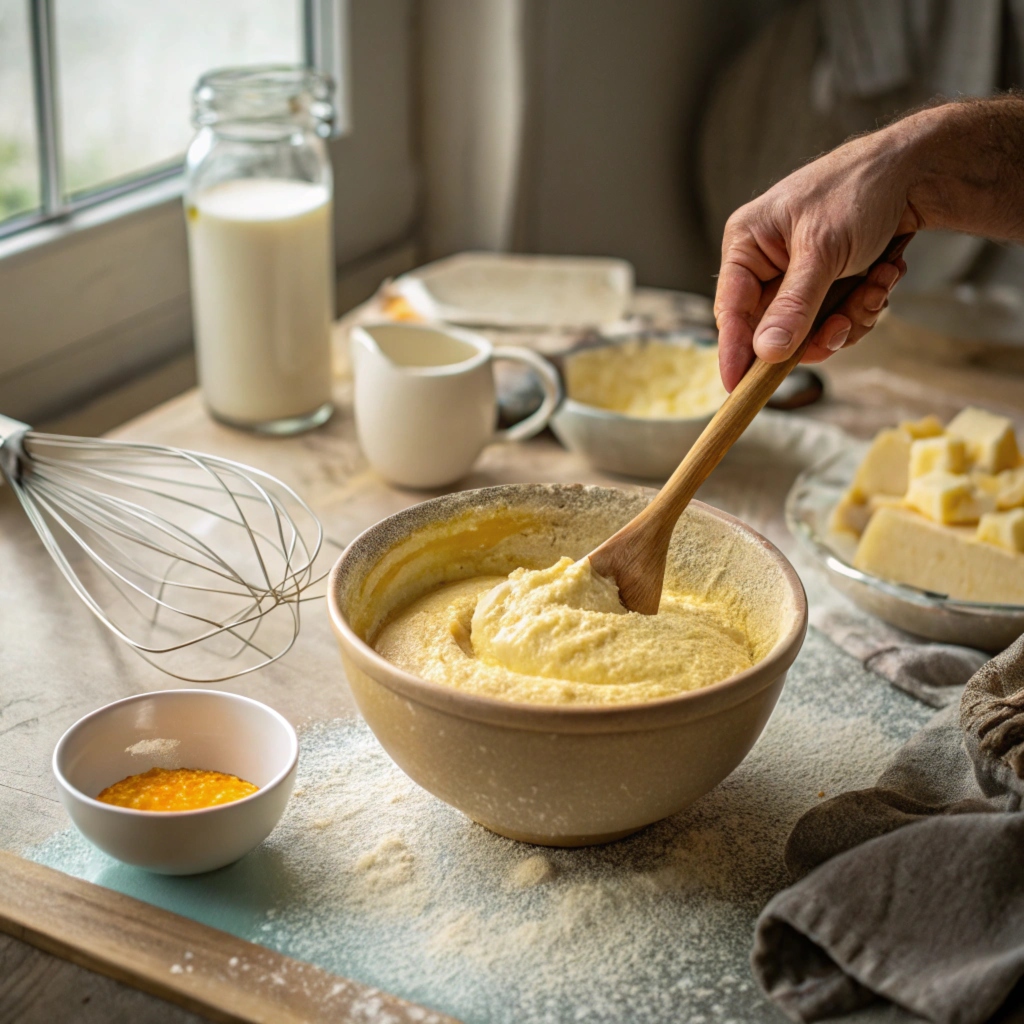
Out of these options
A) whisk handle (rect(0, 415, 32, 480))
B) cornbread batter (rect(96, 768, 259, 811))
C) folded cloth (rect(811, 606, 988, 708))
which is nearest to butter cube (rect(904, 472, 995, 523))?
folded cloth (rect(811, 606, 988, 708))

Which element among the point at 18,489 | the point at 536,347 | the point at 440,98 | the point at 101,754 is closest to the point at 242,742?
the point at 101,754

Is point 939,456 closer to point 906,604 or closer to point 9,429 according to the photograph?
point 906,604

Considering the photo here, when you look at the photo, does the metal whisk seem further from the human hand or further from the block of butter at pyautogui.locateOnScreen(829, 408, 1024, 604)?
the block of butter at pyautogui.locateOnScreen(829, 408, 1024, 604)

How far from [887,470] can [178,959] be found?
71cm

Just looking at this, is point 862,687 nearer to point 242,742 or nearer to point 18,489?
point 242,742

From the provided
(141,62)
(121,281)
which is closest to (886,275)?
(121,281)

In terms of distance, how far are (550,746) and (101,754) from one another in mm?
276

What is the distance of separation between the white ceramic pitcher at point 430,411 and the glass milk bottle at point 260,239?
0.31 feet

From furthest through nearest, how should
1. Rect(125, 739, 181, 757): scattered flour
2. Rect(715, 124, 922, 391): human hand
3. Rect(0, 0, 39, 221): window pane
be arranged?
Rect(0, 0, 39, 221): window pane < Rect(715, 124, 922, 391): human hand < Rect(125, 739, 181, 757): scattered flour

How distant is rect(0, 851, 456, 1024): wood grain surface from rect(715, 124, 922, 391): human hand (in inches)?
19.1

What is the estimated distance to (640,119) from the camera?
2006 mm

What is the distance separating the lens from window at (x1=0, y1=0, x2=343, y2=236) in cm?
116

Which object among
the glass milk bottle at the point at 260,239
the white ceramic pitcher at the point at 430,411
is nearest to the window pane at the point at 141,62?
the glass milk bottle at the point at 260,239

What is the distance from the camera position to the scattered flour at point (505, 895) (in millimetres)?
555
